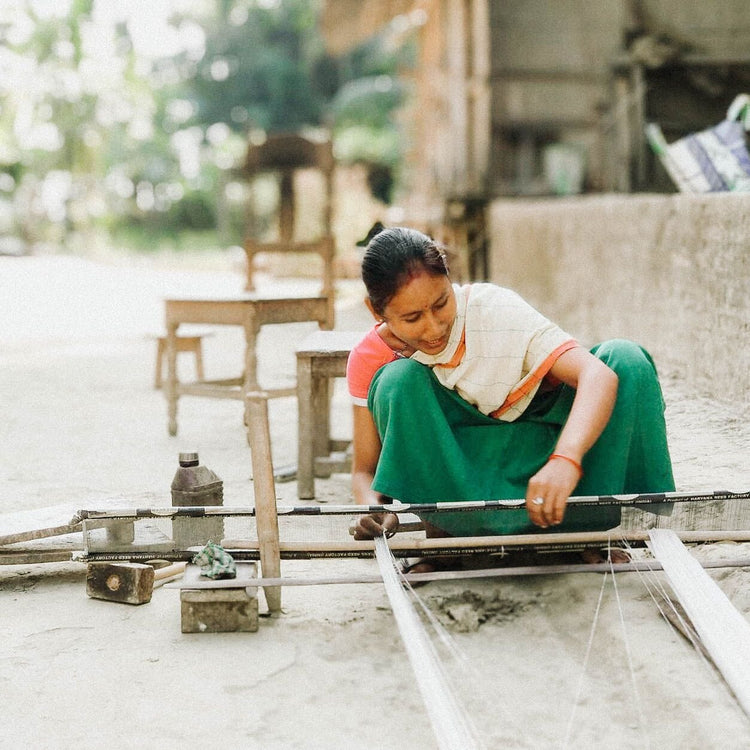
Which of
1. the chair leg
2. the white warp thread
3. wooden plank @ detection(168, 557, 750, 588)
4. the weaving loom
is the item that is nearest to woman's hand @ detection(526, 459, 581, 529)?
the weaving loom

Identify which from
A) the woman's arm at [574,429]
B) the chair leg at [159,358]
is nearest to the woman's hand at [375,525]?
the woman's arm at [574,429]

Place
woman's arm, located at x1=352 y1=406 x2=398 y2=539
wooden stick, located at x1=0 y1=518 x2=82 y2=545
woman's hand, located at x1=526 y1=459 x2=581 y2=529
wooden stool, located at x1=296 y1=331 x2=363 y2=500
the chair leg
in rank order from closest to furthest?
woman's hand, located at x1=526 y1=459 x2=581 y2=529
woman's arm, located at x1=352 y1=406 x2=398 y2=539
wooden stick, located at x1=0 y1=518 x2=82 y2=545
wooden stool, located at x1=296 y1=331 x2=363 y2=500
the chair leg

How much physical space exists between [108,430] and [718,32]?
692 centimetres

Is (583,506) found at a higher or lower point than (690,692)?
higher

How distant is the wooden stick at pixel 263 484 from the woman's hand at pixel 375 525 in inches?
8.0

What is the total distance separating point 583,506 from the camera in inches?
95.4

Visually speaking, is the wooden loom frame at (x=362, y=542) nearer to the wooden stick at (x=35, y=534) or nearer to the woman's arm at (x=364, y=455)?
the woman's arm at (x=364, y=455)

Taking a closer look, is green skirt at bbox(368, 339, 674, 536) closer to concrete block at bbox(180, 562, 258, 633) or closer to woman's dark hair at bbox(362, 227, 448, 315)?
woman's dark hair at bbox(362, 227, 448, 315)

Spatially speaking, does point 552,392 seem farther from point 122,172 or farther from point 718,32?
point 122,172

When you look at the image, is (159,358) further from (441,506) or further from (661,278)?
(441,506)

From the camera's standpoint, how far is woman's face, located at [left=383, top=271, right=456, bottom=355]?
2.34 metres

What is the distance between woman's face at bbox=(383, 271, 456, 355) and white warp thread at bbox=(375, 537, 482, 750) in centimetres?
52

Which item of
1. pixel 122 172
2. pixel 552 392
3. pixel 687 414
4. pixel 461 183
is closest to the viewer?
pixel 552 392

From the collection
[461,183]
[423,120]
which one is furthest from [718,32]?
[423,120]
